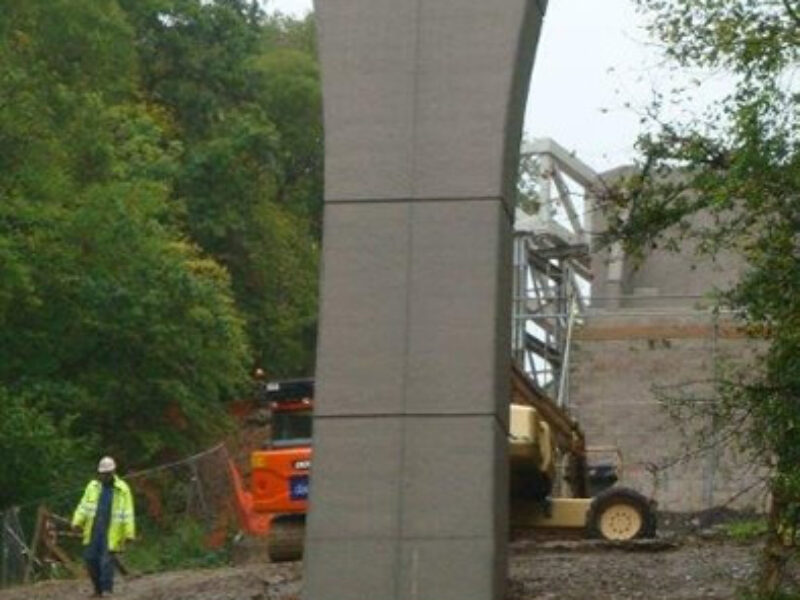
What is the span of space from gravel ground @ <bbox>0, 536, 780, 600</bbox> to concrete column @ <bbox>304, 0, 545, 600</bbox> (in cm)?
258

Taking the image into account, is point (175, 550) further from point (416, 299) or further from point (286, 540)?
point (416, 299)

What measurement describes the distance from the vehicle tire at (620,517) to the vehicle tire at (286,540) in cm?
338

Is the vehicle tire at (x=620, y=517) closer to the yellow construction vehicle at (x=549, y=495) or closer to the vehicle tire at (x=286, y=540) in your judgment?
the yellow construction vehicle at (x=549, y=495)

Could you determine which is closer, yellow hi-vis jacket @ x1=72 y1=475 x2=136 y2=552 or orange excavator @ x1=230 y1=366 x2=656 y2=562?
yellow hi-vis jacket @ x1=72 y1=475 x2=136 y2=552

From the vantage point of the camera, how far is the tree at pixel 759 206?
19719mm

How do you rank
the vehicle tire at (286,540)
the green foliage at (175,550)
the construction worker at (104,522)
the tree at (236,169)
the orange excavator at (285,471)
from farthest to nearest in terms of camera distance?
the tree at (236,169)
the green foliage at (175,550)
the orange excavator at (285,471)
the vehicle tire at (286,540)
the construction worker at (104,522)

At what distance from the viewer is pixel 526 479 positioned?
3044 centimetres

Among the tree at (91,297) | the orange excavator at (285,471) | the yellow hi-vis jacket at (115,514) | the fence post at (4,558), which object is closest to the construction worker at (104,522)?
the yellow hi-vis jacket at (115,514)

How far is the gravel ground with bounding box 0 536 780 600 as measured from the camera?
2288cm

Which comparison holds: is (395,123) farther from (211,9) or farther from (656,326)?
(211,9)

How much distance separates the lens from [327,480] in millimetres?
19234

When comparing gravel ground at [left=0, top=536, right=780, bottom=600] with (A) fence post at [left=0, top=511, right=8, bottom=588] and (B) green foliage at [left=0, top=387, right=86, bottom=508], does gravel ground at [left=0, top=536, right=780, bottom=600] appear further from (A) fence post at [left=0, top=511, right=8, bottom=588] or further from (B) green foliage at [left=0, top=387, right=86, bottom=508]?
(B) green foliage at [left=0, top=387, right=86, bottom=508]

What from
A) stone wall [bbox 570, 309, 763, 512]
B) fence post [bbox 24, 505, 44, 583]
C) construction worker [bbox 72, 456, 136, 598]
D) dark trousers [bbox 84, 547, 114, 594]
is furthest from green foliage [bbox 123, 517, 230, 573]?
stone wall [bbox 570, 309, 763, 512]

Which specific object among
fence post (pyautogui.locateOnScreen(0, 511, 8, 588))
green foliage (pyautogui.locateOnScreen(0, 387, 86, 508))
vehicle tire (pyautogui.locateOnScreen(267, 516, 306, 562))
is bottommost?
fence post (pyautogui.locateOnScreen(0, 511, 8, 588))
